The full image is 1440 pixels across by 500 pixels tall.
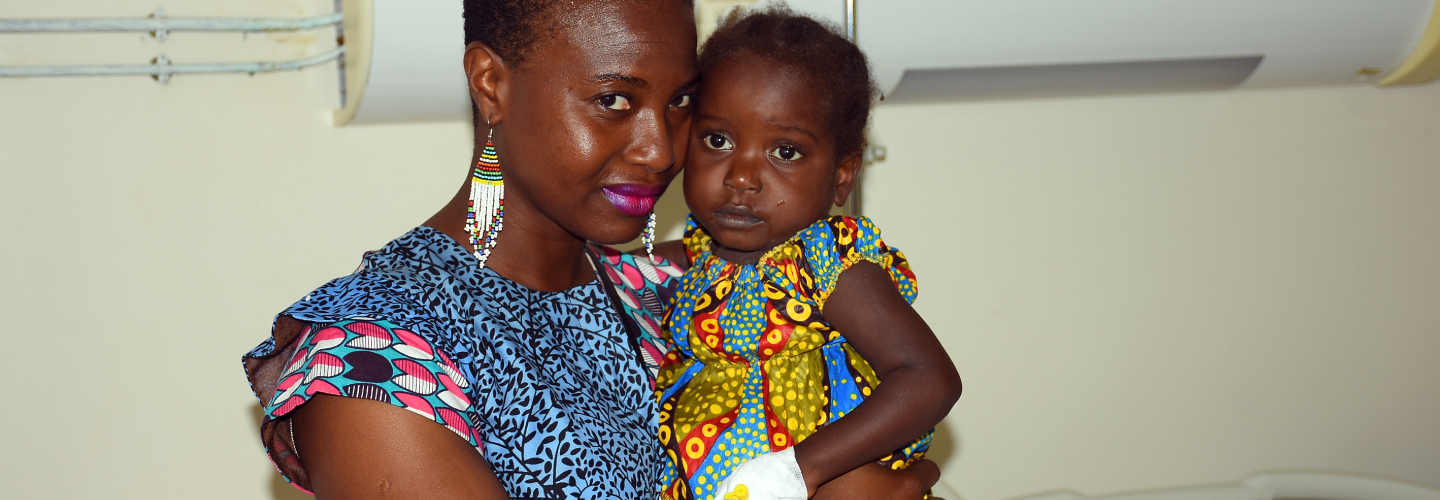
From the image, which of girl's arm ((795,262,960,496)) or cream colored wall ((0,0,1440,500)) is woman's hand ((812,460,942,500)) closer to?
girl's arm ((795,262,960,496))

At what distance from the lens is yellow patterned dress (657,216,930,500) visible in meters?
1.29

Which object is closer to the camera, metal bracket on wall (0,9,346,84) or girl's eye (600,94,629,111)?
girl's eye (600,94,629,111)

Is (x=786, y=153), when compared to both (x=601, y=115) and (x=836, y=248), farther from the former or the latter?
(x=601, y=115)

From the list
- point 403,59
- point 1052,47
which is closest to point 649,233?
point 403,59

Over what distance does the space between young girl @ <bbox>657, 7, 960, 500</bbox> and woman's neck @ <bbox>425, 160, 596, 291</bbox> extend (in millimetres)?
189

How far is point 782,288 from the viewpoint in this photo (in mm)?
1295

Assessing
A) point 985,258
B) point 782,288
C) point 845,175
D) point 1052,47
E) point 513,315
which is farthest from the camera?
point 985,258

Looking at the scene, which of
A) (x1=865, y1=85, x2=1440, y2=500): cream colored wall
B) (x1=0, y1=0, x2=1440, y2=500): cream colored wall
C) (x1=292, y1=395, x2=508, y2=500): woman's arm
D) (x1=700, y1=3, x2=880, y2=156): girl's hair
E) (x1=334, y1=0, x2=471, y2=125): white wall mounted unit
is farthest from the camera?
(x1=865, y1=85, x2=1440, y2=500): cream colored wall

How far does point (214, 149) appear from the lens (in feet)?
6.37

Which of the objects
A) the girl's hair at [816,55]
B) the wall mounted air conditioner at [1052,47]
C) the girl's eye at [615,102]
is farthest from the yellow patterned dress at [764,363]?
the wall mounted air conditioner at [1052,47]

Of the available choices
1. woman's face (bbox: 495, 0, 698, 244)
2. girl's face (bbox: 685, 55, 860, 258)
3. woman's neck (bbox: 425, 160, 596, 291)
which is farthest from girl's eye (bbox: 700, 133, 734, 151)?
woman's neck (bbox: 425, 160, 596, 291)

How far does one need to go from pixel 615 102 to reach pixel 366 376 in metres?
0.39

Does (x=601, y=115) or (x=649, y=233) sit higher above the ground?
(x=601, y=115)

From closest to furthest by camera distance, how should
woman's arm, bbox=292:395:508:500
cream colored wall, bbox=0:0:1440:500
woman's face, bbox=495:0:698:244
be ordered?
woman's arm, bbox=292:395:508:500
woman's face, bbox=495:0:698:244
cream colored wall, bbox=0:0:1440:500
